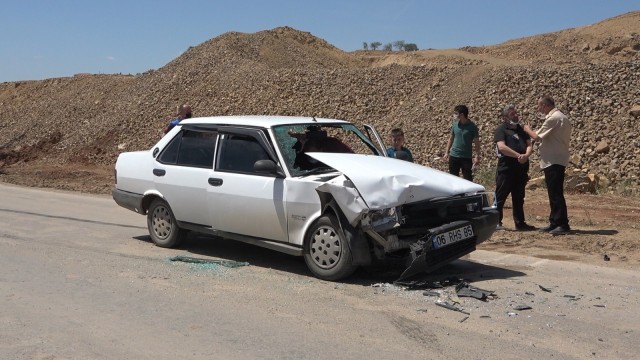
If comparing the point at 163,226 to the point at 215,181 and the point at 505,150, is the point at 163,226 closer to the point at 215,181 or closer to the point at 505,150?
the point at 215,181

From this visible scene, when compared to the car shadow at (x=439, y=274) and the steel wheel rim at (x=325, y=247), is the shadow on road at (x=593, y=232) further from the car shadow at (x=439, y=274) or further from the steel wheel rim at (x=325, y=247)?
the steel wheel rim at (x=325, y=247)

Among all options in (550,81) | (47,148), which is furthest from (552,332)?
(47,148)

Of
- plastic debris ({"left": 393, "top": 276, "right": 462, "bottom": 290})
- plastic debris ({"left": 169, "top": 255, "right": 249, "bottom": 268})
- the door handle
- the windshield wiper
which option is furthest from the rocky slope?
the door handle

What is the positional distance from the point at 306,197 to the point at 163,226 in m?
2.50

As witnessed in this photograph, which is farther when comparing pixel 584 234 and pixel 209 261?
pixel 584 234

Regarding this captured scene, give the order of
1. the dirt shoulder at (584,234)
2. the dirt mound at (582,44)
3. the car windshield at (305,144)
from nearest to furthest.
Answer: the car windshield at (305,144), the dirt shoulder at (584,234), the dirt mound at (582,44)

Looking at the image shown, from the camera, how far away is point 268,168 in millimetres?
7234

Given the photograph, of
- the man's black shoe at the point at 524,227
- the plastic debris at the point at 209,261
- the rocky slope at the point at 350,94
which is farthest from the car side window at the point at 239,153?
the rocky slope at the point at 350,94

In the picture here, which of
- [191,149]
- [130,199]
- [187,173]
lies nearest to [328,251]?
[187,173]

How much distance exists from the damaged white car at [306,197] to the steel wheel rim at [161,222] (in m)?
0.01

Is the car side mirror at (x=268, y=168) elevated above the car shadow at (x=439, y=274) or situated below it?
above

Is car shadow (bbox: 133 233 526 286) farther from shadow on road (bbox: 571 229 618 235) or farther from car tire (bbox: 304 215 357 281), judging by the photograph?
shadow on road (bbox: 571 229 618 235)

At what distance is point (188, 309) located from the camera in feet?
19.7

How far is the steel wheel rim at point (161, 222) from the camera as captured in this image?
8.58 meters
